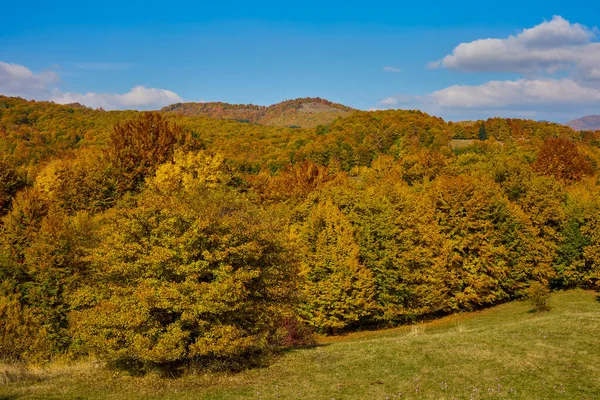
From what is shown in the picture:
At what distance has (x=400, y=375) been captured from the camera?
19.7 metres

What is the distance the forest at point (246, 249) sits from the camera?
22.0 meters

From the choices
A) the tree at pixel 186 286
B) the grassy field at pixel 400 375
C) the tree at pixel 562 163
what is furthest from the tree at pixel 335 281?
the tree at pixel 562 163

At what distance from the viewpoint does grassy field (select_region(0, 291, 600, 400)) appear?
58.6 ft

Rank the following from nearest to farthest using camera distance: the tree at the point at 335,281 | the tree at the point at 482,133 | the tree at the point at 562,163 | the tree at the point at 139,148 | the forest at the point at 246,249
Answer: the forest at the point at 246,249 < the tree at the point at 335,281 < the tree at the point at 139,148 < the tree at the point at 562,163 < the tree at the point at 482,133

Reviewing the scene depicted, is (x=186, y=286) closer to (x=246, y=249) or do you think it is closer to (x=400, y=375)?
(x=246, y=249)

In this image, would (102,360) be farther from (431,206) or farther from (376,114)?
(376,114)

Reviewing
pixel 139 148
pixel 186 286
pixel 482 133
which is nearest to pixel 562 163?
pixel 139 148

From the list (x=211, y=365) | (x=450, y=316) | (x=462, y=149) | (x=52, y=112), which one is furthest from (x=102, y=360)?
(x=52, y=112)

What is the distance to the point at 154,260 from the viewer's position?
21.2 metres

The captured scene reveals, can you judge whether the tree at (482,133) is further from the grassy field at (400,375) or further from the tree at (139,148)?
the grassy field at (400,375)

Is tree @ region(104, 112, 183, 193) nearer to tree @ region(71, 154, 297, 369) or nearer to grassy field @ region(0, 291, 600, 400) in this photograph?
tree @ region(71, 154, 297, 369)

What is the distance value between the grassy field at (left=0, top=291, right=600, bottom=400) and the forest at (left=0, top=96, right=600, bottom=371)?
1.55 metres

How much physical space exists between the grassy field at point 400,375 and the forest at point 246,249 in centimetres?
155

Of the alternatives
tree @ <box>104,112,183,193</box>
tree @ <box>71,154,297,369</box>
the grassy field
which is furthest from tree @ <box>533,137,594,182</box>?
tree @ <box>71,154,297,369</box>
